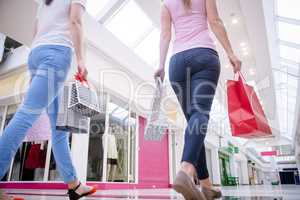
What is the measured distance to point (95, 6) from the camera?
16.7 feet

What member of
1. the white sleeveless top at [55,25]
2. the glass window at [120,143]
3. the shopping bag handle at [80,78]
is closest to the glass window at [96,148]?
the glass window at [120,143]

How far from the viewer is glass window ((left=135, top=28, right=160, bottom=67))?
6.64 meters

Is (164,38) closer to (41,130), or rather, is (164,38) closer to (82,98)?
(82,98)

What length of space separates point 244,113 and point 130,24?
4.92 m

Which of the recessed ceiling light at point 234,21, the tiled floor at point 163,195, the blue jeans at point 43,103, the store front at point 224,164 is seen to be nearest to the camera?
the blue jeans at point 43,103

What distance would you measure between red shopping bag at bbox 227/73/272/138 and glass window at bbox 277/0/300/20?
5.31 metres

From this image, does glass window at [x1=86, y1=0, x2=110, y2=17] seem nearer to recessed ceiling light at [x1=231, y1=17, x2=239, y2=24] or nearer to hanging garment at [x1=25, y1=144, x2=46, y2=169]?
recessed ceiling light at [x1=231, y1=17, x2=239, y2=24]

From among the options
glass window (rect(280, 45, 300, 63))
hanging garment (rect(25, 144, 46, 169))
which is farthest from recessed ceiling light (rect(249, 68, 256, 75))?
hanging garment (rect(25, 144, 46, 169))

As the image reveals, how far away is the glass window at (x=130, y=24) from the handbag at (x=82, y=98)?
4068 mm

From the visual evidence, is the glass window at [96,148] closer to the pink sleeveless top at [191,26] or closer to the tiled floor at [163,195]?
the tiled floor at [163,195]

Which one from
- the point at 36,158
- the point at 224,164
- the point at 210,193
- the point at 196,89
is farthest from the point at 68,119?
the point at 224,164

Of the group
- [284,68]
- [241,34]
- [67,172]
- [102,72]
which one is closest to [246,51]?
[241,34]

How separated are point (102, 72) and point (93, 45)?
583 mm

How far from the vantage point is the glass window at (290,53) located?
7590 millimetres
